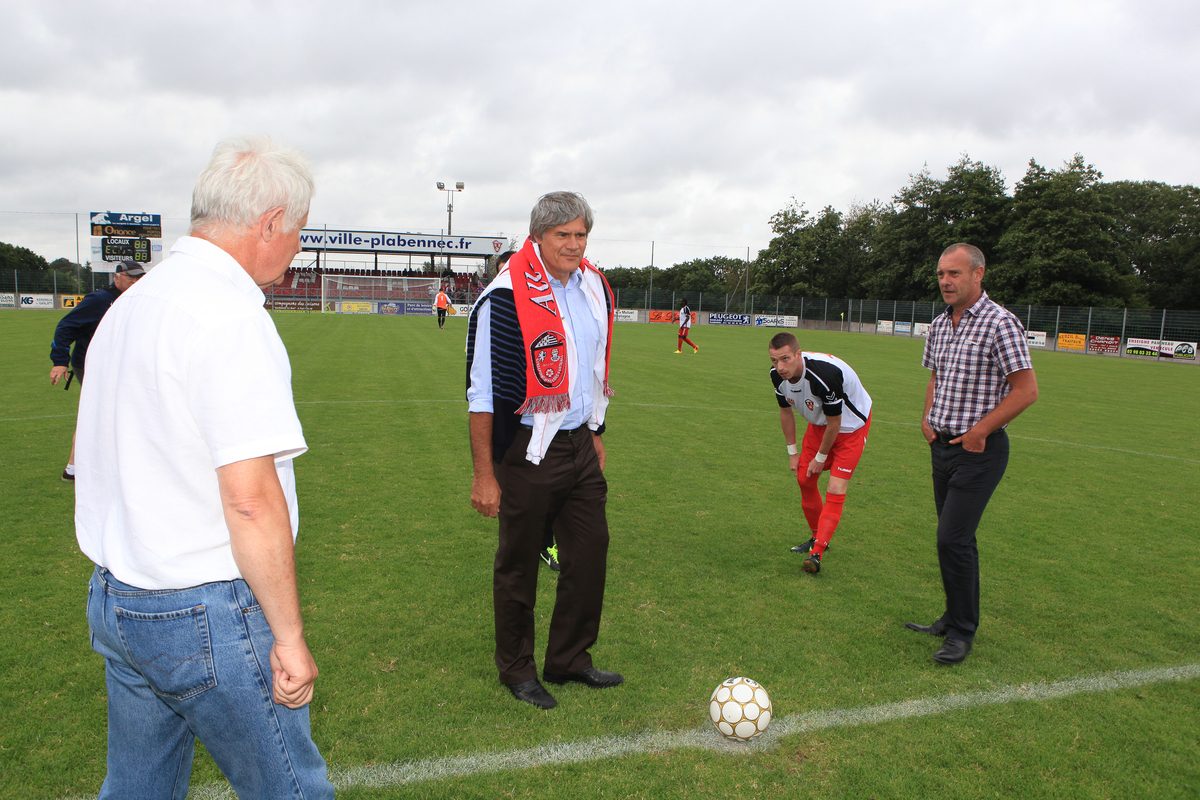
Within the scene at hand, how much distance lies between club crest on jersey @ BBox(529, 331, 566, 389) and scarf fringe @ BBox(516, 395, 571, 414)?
5cm

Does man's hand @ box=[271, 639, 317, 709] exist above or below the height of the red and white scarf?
below

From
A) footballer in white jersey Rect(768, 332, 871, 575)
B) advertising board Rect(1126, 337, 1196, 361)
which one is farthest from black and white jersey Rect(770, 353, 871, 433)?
advertising board Rect(1126, 337, 1196, 361)

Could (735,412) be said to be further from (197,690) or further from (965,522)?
(197,690)

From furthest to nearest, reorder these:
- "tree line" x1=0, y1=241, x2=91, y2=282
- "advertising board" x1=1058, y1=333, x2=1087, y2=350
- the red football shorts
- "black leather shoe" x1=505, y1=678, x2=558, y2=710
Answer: "tree line" x1=0, y1=241, x2=91, y2=282, "advertising board" x1=1058, y1=333, x2=1087, y2=350, the red football shorts, "black leather shoe" x1=505, y1=678, x2=558, y2=710

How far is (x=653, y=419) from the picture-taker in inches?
436

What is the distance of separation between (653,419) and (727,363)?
10.3 metres

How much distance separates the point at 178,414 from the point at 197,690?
1.99 ft

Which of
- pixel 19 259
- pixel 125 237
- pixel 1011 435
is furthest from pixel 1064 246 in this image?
pixel 19 259

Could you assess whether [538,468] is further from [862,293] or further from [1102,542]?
[862,293]

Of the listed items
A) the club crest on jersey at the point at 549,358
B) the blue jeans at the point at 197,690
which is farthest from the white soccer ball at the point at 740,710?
the blue jeans at the point at 197,690

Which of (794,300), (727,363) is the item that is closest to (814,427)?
(727,363)

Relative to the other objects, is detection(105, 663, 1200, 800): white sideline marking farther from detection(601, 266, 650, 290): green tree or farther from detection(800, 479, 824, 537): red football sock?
detection(601, 266, 650, 290): green tree

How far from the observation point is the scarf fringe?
3080 millimetres

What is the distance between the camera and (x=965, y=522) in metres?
3.95
